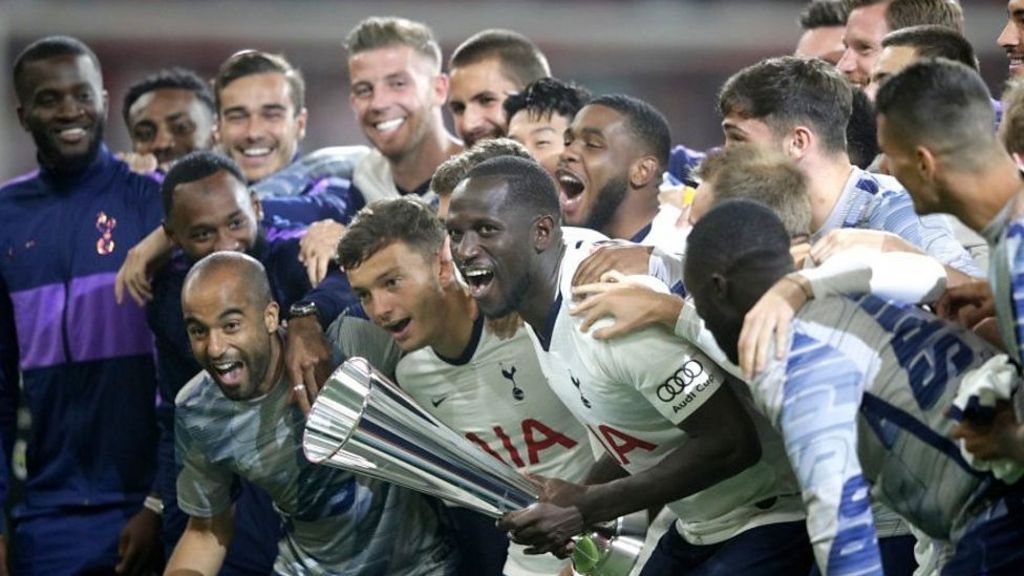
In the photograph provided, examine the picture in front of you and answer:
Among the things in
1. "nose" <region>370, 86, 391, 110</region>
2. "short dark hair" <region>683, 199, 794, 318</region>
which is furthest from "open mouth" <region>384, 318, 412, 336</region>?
"nose" <region>370, 86, 391, 110</region>

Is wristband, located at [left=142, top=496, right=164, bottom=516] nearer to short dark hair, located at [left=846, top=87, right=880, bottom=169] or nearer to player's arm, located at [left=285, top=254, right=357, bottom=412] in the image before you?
player's arm, located at [left=285, top=254, right=357, bottom=412]

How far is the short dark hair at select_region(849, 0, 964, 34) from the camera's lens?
5.07 meters

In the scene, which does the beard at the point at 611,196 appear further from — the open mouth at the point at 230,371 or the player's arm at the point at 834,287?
the player's arm at the point at 834,287

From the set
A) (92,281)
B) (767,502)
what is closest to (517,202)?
(767,502)

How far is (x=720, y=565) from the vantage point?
12.4ft

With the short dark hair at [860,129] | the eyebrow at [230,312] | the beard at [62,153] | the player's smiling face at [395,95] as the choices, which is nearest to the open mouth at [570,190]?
the short dark hair at [860,129]

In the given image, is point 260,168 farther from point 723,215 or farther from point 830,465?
point 830,465

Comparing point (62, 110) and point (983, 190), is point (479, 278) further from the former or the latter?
point (62, 110)

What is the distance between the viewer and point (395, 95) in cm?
600

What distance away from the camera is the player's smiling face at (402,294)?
14.3 ft

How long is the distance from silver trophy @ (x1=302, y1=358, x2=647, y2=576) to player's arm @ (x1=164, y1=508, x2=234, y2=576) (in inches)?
38.6

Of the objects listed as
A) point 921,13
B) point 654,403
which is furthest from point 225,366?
point 921,13

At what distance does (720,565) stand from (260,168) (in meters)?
3.19

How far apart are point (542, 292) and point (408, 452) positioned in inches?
19.2
